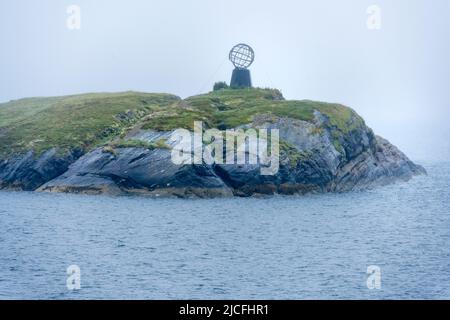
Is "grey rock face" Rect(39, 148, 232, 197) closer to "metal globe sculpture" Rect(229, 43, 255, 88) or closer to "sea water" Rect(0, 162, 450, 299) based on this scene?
"sea water" Rect(0, 162, 450, 299)

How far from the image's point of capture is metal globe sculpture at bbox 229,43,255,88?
163 meters

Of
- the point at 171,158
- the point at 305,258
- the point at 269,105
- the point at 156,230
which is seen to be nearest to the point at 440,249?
the point at 305,258

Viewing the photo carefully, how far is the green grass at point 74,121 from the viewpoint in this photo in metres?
140

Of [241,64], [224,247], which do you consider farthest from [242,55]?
[224,247]

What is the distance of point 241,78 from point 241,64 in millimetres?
3900

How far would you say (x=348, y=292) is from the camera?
63.4 meters

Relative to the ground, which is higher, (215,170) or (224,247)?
(215,170)

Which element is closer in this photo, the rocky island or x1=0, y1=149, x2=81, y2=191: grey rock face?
the rocky island

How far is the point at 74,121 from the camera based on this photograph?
6009 inches

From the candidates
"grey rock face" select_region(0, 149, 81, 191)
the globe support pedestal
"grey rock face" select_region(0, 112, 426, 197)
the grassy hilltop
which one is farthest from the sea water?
the globe support pedestal

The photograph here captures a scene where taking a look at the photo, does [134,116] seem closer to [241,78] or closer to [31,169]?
[241,78]

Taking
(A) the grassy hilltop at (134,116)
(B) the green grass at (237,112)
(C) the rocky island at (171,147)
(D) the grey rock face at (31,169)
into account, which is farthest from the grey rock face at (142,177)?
(B) the green grass at (237,112)
